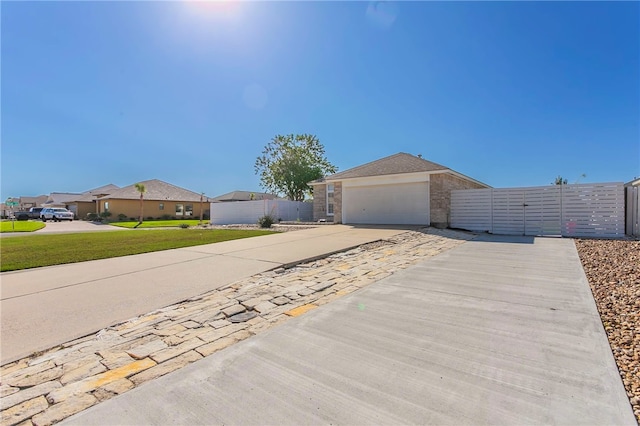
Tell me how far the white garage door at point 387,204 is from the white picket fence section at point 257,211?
20.4 ft

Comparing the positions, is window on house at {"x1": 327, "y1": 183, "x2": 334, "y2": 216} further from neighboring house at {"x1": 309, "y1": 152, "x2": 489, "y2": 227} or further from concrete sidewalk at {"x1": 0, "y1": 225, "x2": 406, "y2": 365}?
concrete sidewalk at {"x1": 0, "y1": 225, "x2": 406, "y2": 365}

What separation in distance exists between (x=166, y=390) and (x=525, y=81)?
14993 millimetres

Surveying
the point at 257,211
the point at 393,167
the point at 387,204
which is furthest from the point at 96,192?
the point at 393,167

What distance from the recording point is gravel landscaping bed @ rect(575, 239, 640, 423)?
219 centimetres

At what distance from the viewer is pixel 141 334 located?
9.98ft

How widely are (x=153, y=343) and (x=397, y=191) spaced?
44.5 feet

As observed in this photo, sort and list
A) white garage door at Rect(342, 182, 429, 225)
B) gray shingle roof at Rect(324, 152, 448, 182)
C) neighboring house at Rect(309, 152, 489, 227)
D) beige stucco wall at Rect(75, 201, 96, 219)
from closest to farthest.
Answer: neighboring house at Rect(309, 152, 489, 227)
white garage door at Rect(342, 182, 429, 225)
gray shingle roof at Rect(324, 152, 448, 182)
beige stucco wall at Rect(75, 201, 96, 219)

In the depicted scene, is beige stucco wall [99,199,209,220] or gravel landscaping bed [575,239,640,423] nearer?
gravel landscaping bed [575,239,640,423]

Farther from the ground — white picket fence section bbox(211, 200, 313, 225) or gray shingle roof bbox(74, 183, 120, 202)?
gray shingle roof bbox(74, 183, 120, 202)

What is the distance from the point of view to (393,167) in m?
15.2

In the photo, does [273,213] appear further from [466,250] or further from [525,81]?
[525,81]

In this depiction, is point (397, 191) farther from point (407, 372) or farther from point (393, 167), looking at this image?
point (407, 372)

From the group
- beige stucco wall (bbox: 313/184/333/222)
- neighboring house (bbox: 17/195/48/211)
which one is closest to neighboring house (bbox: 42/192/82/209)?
neighboring house (bbox: 17/195/48/211)

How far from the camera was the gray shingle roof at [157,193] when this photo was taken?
3228cm
